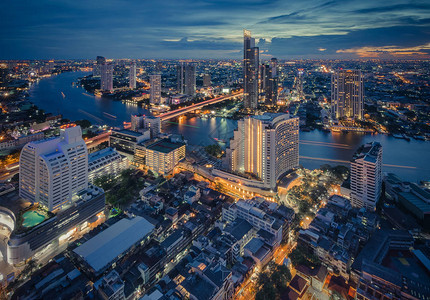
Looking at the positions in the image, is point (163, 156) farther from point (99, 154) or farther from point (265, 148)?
point (265, 148)

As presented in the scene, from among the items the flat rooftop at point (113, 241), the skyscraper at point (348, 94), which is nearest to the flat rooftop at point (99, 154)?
the flat rooftop at point (113, 241)

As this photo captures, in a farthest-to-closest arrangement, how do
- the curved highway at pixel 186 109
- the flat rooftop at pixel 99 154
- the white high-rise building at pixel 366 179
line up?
the curved highway at pixel 186 109, the flat rooftop at pixel 99 154, the white high-rise building at pixel 366 179

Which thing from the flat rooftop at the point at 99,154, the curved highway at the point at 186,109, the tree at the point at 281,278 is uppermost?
the curved highway at the point at 186,109

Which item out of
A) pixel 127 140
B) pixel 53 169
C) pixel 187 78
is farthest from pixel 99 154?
pixel 187 78

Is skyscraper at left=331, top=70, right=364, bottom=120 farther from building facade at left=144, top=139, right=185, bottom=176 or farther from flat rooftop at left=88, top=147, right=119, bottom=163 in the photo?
flat rooftop at left=88, top=147, right=119, bottom=163

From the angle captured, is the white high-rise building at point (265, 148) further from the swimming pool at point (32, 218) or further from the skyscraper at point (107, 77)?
the skyscraper at point (107, 77)
